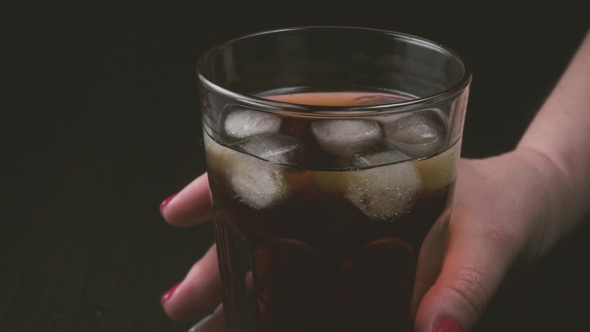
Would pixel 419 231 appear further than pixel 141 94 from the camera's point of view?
No

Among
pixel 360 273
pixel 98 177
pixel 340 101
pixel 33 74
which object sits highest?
pixel 340 101

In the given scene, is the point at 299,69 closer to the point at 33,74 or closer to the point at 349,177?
the point at 349,177

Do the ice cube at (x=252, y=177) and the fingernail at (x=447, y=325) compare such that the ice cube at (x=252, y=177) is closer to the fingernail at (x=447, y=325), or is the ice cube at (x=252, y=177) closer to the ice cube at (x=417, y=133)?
the ice cube at (x=417, y=133)

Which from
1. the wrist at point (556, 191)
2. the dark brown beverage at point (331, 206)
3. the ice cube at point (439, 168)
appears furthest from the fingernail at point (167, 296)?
the wrist at point (556, 191)

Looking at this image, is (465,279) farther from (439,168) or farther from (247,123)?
(247,123)

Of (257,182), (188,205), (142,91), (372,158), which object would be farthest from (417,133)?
(142,91)

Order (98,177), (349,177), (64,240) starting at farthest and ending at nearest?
(98,177), (64,240), (349,177)

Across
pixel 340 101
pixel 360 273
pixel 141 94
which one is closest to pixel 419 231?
pixel 360 273
